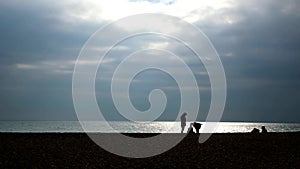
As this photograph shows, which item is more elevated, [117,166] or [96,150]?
[117,166]

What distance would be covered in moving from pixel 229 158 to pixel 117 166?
613cm

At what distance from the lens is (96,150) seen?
80.9ft

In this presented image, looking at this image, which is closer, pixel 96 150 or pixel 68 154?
pixel 68 154

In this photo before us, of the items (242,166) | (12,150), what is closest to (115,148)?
(12,150)

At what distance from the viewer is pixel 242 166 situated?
61.1ft

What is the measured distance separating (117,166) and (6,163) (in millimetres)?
4928

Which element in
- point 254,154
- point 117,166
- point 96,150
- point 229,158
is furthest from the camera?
point 96,150

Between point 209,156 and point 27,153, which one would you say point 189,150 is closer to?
point 209,156

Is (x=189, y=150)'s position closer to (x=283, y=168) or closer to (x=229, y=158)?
(x=229, y=158)

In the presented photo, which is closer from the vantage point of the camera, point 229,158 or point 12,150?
point 229,158

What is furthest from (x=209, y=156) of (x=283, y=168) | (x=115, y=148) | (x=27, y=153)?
(x=27, y=153)

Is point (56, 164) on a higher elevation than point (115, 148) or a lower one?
higher

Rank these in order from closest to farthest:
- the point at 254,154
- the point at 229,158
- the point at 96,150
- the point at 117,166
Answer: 1. the point at 117,166
2. the point at 229,158
3. the point at 254,154
4. the point at 96,150

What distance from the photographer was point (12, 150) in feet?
77.7
